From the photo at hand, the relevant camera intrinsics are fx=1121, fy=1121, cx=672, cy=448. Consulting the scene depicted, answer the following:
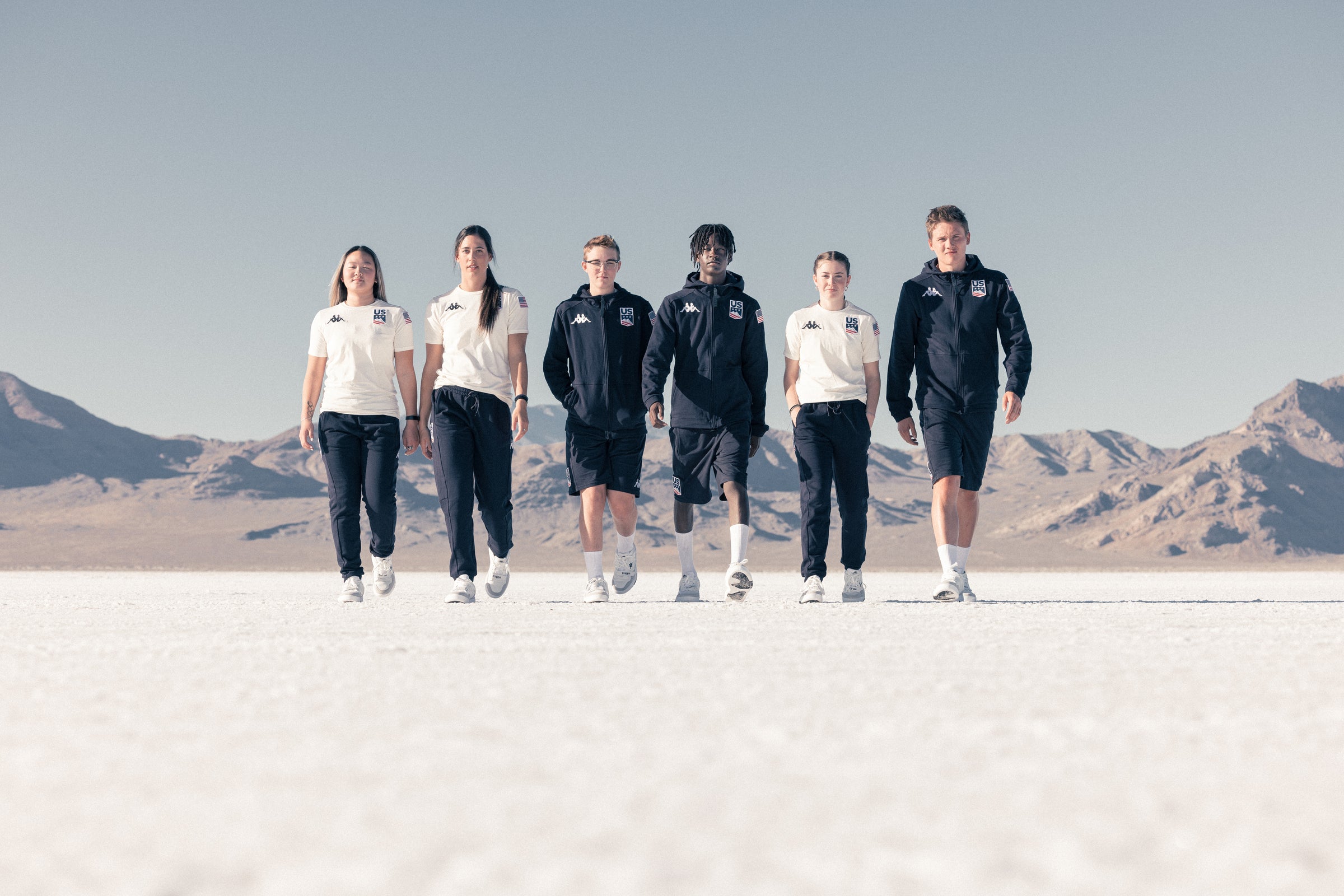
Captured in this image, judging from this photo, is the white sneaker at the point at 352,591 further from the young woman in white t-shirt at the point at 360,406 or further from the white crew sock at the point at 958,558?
the white crew sock at the point at 958,558

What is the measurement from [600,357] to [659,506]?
5007 centimetres

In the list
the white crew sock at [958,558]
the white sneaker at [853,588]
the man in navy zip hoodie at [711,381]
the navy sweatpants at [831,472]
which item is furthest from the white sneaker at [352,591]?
the white crew sock at [958,558]

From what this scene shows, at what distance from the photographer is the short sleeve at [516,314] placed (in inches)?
226

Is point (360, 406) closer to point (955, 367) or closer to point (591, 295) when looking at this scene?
point (591, 295)

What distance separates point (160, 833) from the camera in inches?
50.4

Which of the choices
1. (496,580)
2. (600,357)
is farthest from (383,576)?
(600,357)

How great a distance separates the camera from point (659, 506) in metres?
55.7

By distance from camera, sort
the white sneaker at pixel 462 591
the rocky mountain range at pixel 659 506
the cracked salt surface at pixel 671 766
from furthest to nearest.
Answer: the rocky mountain range at pixel 659 506 → the white sneaker at pixel 462 591 → the cracked salt surface at pixel 671 766

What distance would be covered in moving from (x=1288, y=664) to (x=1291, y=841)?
1.75 meters

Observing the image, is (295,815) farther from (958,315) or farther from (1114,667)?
(958,315)

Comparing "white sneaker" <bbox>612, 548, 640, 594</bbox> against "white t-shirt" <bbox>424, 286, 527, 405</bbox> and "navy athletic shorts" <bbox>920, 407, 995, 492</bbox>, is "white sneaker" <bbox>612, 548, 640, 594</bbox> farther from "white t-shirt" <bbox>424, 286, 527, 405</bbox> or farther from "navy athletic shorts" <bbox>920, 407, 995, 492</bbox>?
"navy athletic shorts" <bbox>920, 407, 995, 492</bbox>

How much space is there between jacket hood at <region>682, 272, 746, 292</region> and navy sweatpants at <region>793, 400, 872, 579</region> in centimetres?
73

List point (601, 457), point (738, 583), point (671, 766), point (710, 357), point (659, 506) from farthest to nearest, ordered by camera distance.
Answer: point (659, 506), point (601, 457), point (710, 357), point (738, 583), point (671, 766)

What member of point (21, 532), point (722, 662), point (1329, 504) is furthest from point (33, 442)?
point (722, 662)
